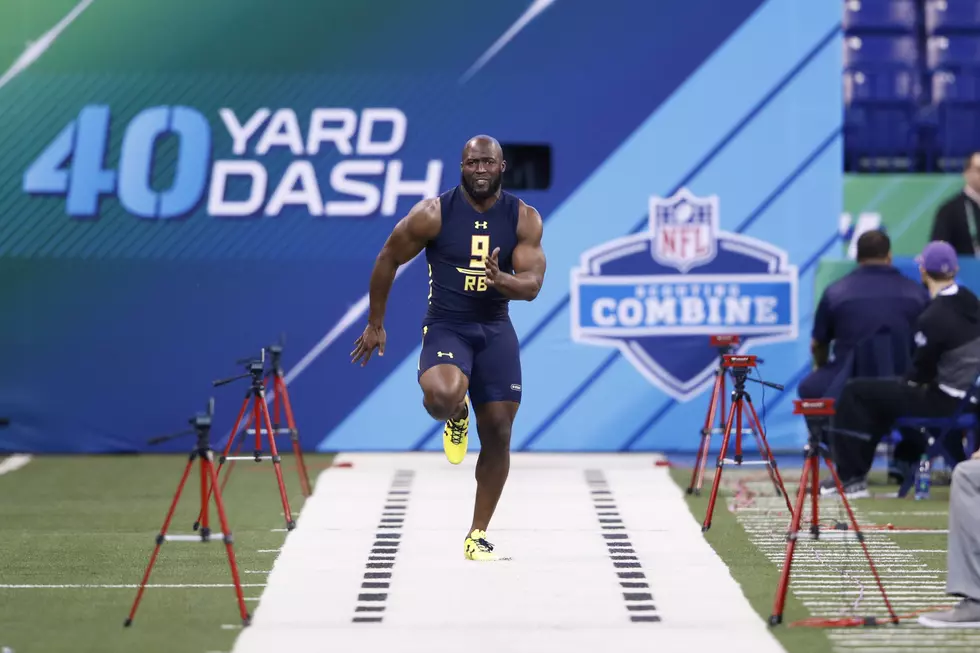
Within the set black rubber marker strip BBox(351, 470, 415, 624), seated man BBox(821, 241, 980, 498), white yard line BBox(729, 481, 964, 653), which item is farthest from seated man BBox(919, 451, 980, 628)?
seated man BBox(821, 241, 980, 498)

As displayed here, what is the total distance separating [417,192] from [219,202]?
142 centimetres

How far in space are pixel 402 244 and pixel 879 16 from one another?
34.6ft

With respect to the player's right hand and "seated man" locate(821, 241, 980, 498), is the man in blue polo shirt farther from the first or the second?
the player's right hand

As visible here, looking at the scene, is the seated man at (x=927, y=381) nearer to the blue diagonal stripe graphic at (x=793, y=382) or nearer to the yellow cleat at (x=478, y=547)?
the blue diagonal stripe graphic at (x=793, y=382)

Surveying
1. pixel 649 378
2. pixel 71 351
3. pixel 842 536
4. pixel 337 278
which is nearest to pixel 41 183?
pixel 71 351

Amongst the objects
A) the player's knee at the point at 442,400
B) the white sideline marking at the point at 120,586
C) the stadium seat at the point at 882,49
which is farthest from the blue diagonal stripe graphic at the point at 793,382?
the stadium seat at the point at 882,49

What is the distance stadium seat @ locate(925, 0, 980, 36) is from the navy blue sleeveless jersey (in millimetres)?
10469

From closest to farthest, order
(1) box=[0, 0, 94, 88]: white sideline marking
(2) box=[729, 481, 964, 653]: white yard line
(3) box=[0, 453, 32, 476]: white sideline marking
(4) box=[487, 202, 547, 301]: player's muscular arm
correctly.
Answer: (2) box=[729, 481, 964, 653]: white yard line
(4) box=[487, 202, 547, 301]: player's muscular arm
(3) box=[0, 453, 32, 476]: white sideline marking
(1) box=[0, 0, 94, 88]: white sideline marking

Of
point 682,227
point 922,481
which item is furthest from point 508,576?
point 682,227

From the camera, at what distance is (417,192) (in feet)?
37.5

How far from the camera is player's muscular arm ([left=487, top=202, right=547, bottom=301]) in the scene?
7020mm

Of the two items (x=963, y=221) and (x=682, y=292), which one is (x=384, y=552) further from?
(x=963, y=221)

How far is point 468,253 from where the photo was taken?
745cm

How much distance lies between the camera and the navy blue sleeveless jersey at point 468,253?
7.45 m
